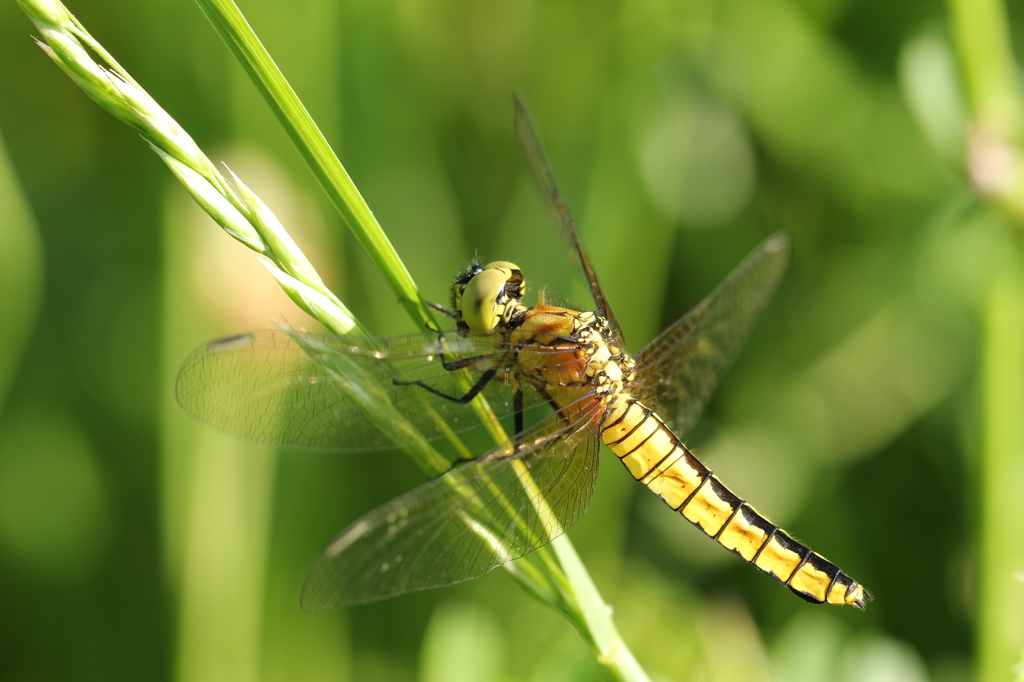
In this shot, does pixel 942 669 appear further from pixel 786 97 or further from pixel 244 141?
pixel 244 141

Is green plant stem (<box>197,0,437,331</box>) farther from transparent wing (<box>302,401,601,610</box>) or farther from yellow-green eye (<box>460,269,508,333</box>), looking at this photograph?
yellow-green eye (<box>460,269,508,333</box>)

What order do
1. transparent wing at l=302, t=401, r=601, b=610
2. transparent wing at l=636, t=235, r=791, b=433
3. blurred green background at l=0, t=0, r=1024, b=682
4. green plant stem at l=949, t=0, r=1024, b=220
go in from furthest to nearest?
blurred green background at l=0, t=0, r=1024, b=682 < transparent wing at l=636, t=235, r=791, b=433 < green plant stem at l=949, t=0, r=1024, b=220 < transparent wing at l=302, t=401, r=601, b=610

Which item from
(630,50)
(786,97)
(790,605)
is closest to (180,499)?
(790,605)

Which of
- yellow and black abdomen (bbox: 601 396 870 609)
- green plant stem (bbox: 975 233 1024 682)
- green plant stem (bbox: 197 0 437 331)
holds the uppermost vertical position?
green plant stem (bbox: 197 0 437 331)

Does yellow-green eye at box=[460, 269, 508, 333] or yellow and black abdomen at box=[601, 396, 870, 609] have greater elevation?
yellow-green eye at box=[460, 269, 508, 333]

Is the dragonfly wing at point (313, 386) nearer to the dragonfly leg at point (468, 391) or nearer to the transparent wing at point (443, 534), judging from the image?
the dragonfly leg at point (468, 391)

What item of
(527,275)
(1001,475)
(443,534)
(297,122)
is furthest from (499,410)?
(1001,475)

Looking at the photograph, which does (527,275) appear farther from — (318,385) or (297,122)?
(297,122)

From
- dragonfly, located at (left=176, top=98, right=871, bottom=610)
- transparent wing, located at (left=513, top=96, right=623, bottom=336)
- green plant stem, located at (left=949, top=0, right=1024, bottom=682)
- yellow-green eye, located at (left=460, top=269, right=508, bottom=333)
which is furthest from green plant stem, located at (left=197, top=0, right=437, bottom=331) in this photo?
green plant stem, located at (left=949, top=0, right=1024, bottom=682)
